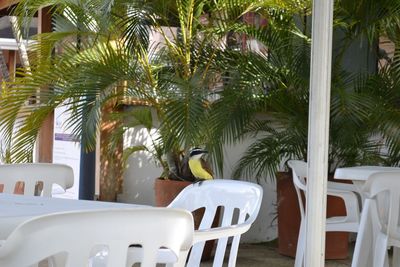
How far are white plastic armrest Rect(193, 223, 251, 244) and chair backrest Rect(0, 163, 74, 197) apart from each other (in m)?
1.02

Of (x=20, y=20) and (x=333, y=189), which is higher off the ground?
(x=20, y=20)

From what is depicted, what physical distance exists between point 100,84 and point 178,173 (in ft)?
2.99

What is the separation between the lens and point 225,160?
636 centimetres

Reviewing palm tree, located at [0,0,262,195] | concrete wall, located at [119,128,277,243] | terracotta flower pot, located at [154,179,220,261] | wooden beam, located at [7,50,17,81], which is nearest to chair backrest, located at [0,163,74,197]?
palm tree, located at [0,0,262,195]

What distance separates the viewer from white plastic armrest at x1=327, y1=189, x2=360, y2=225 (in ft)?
13.6

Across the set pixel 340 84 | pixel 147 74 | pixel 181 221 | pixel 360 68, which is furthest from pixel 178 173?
pixel 181 221

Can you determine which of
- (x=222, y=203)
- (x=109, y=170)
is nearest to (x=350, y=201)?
(x=222, y=203)

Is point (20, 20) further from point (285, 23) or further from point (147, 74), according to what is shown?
point (285, 23)

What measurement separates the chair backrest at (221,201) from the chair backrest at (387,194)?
2.24ft

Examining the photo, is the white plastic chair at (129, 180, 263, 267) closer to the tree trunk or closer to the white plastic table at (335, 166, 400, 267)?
the white plastic table at (335, 166, 400, 267)

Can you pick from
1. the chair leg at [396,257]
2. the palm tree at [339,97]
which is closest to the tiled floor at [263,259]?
the palm tree at [339,97]

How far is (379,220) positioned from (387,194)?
0.13 m

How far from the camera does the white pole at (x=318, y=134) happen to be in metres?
2.39

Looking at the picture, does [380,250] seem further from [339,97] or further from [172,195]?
[172,195]
